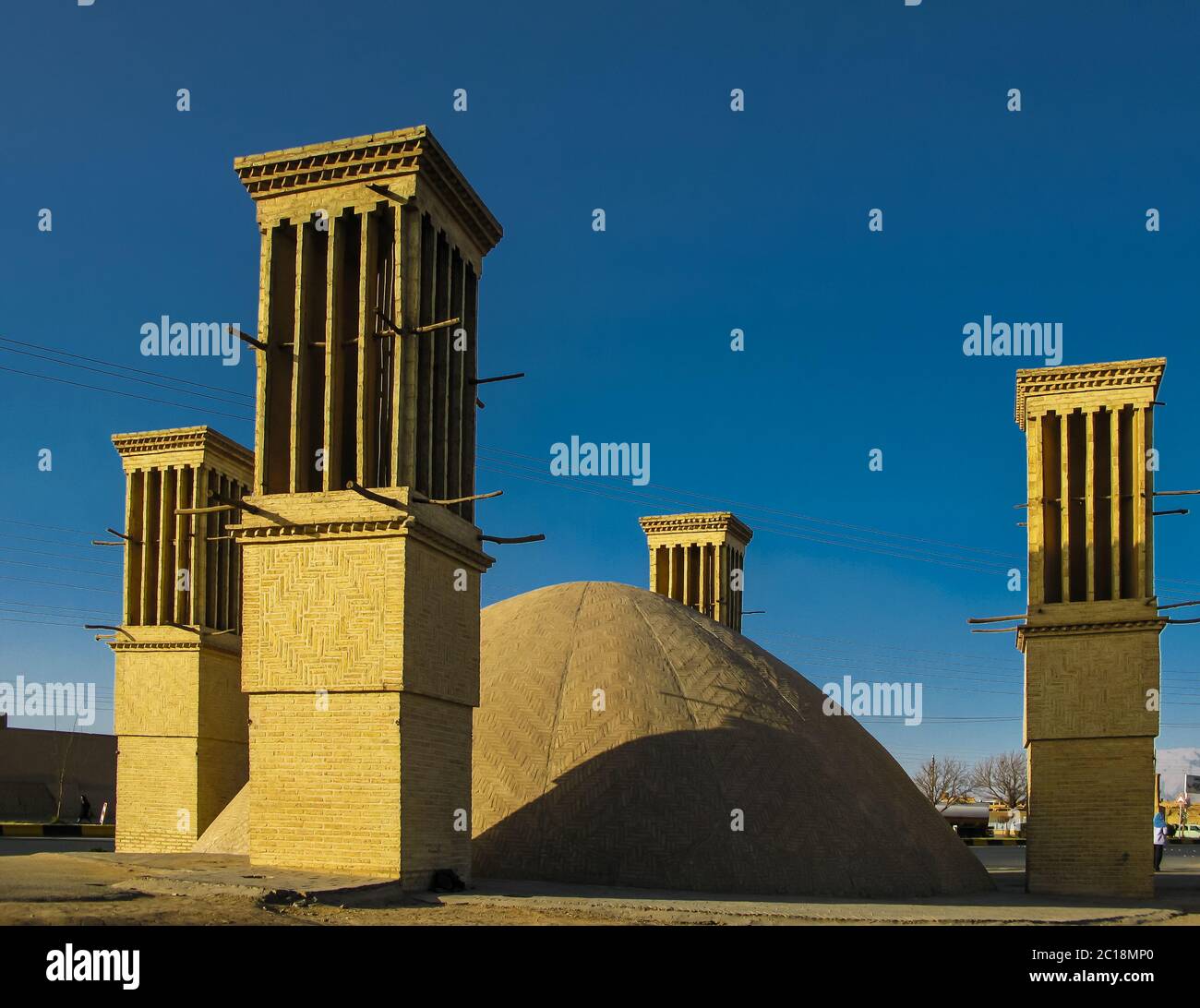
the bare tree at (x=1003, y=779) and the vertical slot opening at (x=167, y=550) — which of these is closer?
the vertical slot opening at (x=167, y=550)

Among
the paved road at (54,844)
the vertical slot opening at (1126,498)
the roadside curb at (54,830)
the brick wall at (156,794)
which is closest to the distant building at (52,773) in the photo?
the roadside curb at (54,830)

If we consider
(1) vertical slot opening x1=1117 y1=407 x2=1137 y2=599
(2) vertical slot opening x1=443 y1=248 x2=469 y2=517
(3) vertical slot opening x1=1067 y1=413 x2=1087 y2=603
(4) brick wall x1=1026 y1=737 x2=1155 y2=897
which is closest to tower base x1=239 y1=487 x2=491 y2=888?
(2) vertical slot opening x1=443 y1=248 x2=469 y2=517

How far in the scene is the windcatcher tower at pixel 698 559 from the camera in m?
42.1

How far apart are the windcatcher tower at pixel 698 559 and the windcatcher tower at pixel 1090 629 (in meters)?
15.6

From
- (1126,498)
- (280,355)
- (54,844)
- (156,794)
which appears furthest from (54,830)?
(1126,498)

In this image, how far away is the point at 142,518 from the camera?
32781mm

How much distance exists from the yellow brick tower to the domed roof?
24.7ft

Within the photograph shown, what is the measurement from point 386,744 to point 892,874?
1121 centimetres

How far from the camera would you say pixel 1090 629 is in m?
26.0

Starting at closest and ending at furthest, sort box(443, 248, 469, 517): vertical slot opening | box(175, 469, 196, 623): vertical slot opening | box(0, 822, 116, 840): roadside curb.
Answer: box(443, 248, 469, 517): vertical slot opening < box(175, 469, 196, 623): vertical slot opening < box(0, 822, 116, 840): roadside curb

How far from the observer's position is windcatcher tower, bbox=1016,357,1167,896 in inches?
995

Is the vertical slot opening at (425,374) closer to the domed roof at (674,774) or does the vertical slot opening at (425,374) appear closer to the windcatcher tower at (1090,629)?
the domed roof at (674,774)

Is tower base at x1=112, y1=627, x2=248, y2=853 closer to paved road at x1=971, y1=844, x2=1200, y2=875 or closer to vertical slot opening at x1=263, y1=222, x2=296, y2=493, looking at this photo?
vertical slot opening at x1=263, y1=222, x2=296, y2=493

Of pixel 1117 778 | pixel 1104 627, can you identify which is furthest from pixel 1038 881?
pixel 1104 627
